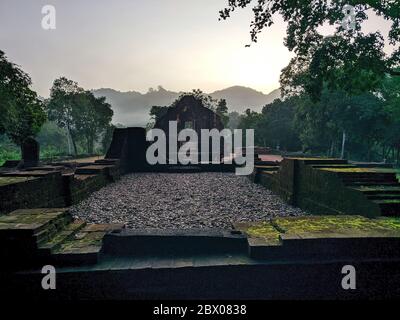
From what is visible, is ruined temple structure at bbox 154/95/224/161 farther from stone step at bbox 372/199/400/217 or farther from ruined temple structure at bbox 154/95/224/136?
stone step at bbox 372/199/400/217

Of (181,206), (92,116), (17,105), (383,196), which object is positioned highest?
(92,116)

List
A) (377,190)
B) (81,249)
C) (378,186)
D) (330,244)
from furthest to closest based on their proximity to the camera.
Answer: (378,186), (377,190), (81,249), (330,244)

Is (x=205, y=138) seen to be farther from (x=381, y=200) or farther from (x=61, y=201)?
(x=381, y=200)

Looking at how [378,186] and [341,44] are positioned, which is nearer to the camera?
[378,186]

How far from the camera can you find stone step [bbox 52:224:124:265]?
362 centimetres

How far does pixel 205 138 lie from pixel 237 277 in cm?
2750

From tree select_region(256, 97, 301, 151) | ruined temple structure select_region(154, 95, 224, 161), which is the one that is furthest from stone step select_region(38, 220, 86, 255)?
tree select_region(256, 97, 301, 151)

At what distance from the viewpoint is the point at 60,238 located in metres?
4.01

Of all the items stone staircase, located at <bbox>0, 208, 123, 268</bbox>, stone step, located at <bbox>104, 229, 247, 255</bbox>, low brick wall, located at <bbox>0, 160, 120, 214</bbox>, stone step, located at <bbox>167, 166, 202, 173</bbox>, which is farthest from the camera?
stone step, located at <bbox>167, 166, 202, 173</bbox>

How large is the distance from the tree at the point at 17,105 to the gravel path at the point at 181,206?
30.9ft

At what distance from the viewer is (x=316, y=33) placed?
12008 millimetres

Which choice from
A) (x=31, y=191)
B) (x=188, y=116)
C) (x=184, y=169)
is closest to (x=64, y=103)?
(x=188, y=116)

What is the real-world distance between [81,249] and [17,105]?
1789 cm

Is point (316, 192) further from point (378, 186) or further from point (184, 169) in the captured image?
point (184, 169)
